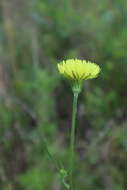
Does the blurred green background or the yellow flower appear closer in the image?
the yellow flower

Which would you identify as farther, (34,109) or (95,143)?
(34,109)

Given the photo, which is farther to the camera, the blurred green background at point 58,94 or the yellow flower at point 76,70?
the blurred green background at point 58,94

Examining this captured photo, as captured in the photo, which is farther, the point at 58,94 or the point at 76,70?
the point at 58,94

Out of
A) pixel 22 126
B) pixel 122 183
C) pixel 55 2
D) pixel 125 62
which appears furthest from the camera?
pixel 55 2

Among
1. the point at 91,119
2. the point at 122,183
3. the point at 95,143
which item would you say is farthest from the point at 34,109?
the point at 122,183

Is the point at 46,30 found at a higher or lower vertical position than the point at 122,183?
higher

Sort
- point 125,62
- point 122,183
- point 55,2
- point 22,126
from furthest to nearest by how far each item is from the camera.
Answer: point 55,2
point 125,62
point 22,126
point 122,183

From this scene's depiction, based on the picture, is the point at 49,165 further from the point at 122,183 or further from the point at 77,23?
the point at 77,23

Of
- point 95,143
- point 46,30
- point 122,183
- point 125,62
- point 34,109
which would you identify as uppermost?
point 46,30
